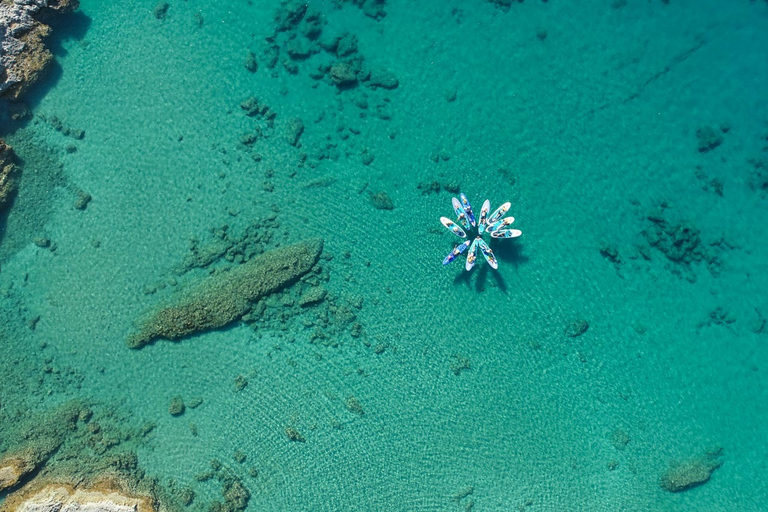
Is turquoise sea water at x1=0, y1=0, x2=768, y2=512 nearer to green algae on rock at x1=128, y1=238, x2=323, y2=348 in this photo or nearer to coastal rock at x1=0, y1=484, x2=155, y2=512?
green algae on rock at x1=128, y1=238, x2=323, y2=348

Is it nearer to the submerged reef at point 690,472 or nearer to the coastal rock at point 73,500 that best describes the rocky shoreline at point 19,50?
the coastal rock at point 73,500

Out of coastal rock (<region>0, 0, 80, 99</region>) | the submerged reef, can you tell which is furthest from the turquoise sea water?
coastal rock (<region>0, 0, 80, 99</region>)

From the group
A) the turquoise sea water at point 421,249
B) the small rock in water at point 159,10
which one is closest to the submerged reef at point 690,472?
the turquoise sea water at point 421,249

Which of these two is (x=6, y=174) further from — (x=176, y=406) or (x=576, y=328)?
(x=576, y=328)

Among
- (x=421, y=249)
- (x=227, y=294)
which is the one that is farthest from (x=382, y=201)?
(x=227, y=294)

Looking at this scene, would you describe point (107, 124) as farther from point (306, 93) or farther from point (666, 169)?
point (666, 169)

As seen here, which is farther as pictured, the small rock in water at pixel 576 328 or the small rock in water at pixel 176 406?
the small rock in water at pixel 576 328
